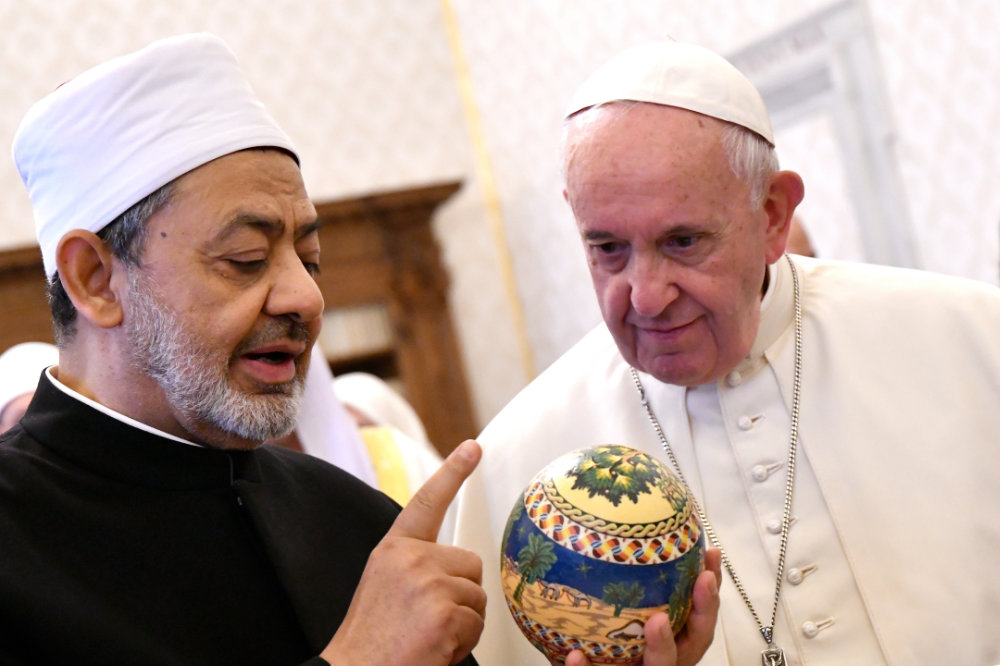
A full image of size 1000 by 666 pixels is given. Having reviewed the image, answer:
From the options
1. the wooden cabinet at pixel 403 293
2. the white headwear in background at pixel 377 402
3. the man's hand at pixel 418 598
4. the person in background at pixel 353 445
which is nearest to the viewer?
the man's hand at pixel 418 598

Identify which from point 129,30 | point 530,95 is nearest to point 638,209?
point 530,95

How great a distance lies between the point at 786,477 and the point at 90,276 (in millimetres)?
1547

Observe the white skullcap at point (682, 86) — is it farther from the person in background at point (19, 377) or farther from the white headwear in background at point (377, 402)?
the white headwear in background at point (377, 402)

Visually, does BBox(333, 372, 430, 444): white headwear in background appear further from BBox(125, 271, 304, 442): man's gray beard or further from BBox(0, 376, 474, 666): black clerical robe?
BBox(125, 271, 304, 442): man's gray beard

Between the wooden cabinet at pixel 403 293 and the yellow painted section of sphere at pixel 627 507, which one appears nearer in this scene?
the yellow painted section of sphere at pixel 627 507

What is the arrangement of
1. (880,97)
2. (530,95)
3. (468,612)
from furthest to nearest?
(530,95) < (880,97) < (468,612)

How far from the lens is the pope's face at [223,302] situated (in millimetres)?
2141

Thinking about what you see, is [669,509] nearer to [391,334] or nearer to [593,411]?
[593,411]

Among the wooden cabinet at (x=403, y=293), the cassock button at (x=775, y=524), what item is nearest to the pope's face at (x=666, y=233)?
the cassock button at (x=775, y=524)

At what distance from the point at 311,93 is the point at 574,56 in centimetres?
215

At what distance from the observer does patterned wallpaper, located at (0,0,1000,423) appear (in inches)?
319

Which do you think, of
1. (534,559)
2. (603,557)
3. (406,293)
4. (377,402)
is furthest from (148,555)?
(406,293)

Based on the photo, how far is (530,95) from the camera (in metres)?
8.62

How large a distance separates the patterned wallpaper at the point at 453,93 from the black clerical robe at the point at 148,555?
4.84 m
